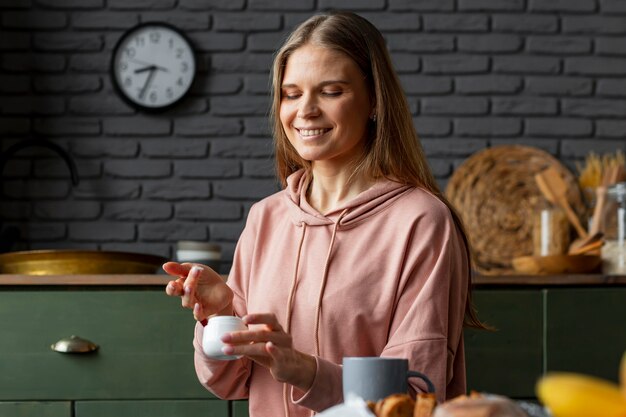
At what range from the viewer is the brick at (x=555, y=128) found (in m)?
3.24

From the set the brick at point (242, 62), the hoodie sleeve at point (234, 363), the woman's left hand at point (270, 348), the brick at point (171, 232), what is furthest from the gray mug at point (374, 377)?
the brick at point (242, 62)

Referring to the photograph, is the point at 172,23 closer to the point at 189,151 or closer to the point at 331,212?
the point at 189,151

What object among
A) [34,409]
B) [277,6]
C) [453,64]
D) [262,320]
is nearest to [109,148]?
[277,6]

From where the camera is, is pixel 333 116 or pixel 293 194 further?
pixel 293 194

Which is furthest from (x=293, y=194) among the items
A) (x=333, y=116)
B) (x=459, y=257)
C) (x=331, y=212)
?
(x=459, y=257)

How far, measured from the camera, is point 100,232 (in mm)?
3189

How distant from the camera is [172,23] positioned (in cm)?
324

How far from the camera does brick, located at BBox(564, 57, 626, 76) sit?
3.27 metres

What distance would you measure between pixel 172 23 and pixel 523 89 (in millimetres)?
1181

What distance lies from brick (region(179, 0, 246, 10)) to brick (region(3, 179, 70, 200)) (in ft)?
2.31

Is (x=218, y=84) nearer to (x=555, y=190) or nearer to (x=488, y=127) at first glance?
(x=488, y=127)

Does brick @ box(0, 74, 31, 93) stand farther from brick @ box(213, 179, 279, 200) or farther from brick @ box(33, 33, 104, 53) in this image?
brick @ box(213, 179, 279, 200)

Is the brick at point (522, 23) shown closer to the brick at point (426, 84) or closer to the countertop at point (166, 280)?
the brick at point (426, 84)

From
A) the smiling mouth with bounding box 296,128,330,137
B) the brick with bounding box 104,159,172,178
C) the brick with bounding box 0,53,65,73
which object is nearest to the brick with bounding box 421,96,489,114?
the brick with bounding box 104,159,172,178
